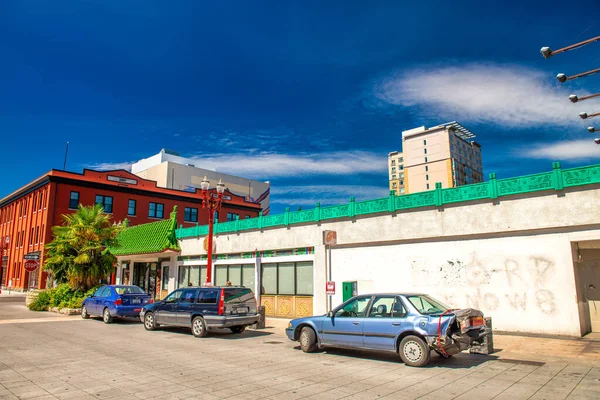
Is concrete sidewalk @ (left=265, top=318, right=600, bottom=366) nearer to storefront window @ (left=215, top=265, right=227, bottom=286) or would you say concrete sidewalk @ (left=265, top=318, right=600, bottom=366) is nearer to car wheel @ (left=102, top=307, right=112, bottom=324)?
car wheel @ (left=102, top=307, right=112, bottom=324)

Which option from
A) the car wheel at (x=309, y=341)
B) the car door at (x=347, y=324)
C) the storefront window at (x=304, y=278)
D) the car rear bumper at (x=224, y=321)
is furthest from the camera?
the storefront window at (x=304, y=278)

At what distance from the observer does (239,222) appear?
24672mm

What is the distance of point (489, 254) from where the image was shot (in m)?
14.6

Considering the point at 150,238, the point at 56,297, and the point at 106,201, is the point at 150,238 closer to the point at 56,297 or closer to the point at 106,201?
the point at 56,297

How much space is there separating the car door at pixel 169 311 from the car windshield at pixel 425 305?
9.22 meters

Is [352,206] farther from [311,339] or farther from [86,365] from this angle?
[86,365]

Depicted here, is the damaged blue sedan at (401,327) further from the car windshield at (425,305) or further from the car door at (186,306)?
the car door at (186,306)

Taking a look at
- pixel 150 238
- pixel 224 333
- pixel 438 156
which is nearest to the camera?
pixel 224 333

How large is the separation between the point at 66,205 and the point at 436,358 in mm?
43495

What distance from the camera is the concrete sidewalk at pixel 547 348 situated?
32.7ft

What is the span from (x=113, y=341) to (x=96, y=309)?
7349 mm

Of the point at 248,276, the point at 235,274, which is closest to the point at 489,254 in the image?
the point at 248,276

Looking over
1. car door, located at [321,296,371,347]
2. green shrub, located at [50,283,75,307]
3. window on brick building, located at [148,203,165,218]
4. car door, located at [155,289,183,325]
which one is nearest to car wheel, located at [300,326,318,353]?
car door, located at [321,296,371,347]

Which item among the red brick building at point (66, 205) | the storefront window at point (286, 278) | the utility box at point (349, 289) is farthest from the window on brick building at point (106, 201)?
the utility box at point (349, 289)
